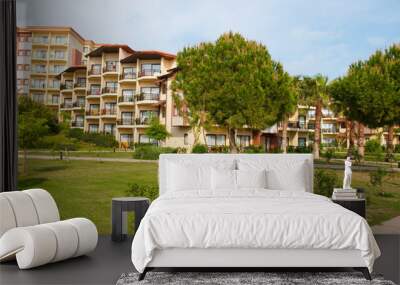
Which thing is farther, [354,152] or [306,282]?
[354,152]

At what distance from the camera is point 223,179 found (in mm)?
6348

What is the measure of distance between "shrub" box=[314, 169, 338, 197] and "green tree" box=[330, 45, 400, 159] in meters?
0.75

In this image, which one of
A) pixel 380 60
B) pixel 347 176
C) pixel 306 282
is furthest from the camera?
pixel 380 60

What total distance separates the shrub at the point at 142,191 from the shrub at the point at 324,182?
2.29 meters

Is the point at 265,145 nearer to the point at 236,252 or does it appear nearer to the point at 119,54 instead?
the point at 119,54

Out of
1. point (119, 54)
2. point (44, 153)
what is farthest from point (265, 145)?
point (44, 153)

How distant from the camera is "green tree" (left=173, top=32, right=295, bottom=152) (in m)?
7.97

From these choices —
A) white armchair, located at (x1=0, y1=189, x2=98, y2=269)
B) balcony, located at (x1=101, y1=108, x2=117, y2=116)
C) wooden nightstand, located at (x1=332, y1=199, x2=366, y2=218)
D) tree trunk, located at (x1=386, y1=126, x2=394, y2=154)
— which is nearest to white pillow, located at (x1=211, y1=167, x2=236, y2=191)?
wooden nightstand, located at (x1=332, y1=199, x2=366, y2=218)

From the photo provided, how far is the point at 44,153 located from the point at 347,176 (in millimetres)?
4355

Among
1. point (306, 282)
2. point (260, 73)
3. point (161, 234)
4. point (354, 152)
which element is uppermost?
point (260, 73)

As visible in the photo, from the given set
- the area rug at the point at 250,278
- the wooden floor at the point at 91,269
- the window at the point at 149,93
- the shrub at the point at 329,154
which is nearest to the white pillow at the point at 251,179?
the wooden floor at the point at 91,269

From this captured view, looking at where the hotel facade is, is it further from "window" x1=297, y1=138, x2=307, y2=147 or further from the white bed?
the white bed

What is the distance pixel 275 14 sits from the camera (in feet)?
26.2

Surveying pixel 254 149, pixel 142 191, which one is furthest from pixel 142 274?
pixel 254 149
